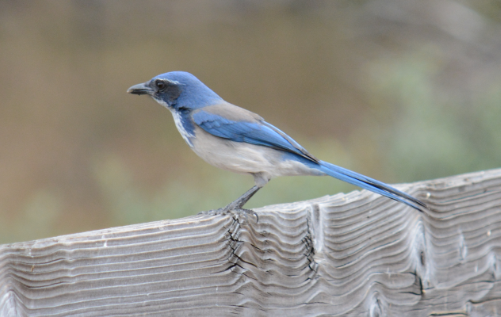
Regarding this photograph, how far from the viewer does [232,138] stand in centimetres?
292

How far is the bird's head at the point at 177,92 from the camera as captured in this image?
314cm

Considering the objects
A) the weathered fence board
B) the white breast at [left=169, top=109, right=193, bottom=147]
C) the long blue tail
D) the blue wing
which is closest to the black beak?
the white breast at [left=169, top=109, right=193, bottom=147]

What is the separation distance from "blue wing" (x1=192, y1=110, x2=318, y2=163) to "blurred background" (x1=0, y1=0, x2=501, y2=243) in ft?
6.85

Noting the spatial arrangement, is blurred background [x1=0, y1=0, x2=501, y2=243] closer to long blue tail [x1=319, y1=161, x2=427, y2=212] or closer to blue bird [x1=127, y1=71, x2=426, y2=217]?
blue bird [x1=127, y1=71, x2=426, y2=217]

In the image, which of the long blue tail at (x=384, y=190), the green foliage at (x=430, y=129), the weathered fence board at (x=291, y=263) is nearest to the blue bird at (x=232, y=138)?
the long blue tail at (x=384, y=190)

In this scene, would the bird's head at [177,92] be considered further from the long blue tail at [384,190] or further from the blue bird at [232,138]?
the long blue tail at [384,190]

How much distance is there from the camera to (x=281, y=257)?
5.97ft

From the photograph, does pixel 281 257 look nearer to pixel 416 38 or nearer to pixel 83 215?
pixel 83 215

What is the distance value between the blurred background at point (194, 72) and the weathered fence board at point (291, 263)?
2.91 meters

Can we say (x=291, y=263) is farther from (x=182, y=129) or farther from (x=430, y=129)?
(x=430, y=129)

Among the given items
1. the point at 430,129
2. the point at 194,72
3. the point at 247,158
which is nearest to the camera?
the point at 247,158

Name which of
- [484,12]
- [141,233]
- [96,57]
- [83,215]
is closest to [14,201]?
[83,215]

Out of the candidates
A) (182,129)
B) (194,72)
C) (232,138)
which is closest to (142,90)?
(182,129)

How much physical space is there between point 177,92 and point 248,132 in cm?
52
